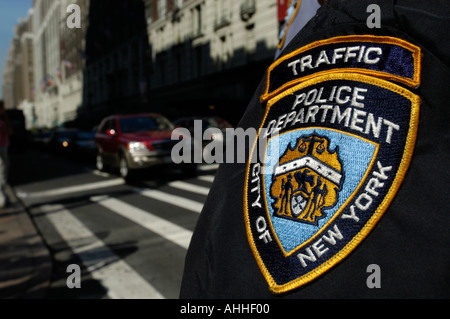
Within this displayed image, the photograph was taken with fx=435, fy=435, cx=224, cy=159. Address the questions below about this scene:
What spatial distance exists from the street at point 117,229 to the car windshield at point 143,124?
1.31 meters

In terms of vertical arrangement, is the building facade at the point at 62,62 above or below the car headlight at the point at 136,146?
above

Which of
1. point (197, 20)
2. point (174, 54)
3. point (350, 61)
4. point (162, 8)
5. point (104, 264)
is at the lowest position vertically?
point (104, 264)

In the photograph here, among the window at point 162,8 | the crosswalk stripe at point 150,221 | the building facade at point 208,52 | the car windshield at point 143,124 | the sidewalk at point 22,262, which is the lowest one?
the crosswalk stripe at point 150,221

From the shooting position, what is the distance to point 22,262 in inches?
184

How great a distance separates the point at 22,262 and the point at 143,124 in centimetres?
840

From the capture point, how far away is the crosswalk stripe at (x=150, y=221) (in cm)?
577

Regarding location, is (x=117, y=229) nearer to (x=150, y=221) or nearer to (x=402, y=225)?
(x=150, y=221)

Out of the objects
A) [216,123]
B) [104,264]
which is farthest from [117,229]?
[216,123]

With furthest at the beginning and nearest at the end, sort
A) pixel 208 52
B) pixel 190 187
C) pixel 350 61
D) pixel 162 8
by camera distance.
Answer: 1. pixel 162 8
2. pixel 208 52
3. pixel 190 187
4. pixel 350 61

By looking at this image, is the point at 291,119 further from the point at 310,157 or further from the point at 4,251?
the point at 4,251

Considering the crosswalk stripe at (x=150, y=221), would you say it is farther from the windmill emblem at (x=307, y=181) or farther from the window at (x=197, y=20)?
the window at (x=197, y=20)

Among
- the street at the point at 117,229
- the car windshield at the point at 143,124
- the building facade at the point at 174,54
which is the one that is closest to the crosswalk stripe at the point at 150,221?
the street at the point at 117,229

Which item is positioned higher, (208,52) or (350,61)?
(208,52)

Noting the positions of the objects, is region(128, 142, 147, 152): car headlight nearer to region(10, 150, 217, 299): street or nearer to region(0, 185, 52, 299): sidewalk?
region(10, 150, 217, 299): street
